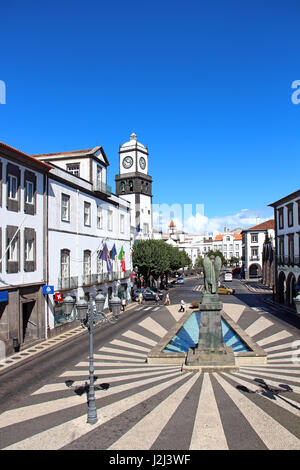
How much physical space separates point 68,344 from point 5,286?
5636 millimetres

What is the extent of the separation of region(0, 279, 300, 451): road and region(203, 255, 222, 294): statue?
3.96 m

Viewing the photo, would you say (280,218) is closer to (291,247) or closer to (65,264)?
(291,247)

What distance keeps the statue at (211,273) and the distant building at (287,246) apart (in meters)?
20.6

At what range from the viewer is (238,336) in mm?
22281

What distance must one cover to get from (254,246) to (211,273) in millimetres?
62637

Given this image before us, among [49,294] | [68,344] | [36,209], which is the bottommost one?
[68,344]

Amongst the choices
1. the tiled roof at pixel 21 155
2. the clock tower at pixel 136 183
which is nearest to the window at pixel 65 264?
the tiled roof at pixel 21 155

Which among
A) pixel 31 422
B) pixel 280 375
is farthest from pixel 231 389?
pixel 31 422

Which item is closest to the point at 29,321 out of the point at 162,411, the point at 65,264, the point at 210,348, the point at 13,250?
the point at 13,250

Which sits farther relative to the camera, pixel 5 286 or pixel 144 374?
pixel 5 286

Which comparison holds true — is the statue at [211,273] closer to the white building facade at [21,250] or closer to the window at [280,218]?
the white building facade at [21,250]

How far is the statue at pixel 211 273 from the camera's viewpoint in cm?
1816

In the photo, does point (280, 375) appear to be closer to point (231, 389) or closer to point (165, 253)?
point (231, 389)

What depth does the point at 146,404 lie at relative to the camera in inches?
472
